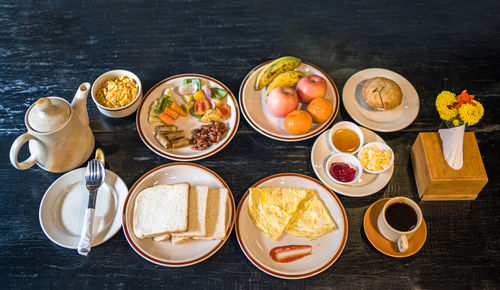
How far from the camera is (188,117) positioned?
2.12 meters

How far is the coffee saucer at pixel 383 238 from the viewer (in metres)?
1.66

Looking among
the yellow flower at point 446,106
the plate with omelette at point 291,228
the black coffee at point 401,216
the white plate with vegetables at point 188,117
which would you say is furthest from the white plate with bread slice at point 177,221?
the yellow flower at point 446,106

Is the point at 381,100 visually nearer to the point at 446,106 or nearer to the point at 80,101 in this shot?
the point at 446,106

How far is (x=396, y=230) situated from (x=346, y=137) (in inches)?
22.9

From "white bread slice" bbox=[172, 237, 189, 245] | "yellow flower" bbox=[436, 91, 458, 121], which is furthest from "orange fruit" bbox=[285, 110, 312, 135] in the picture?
"white bread slice" bbox=[172, 237, 189, 245]

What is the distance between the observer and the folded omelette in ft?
5.67

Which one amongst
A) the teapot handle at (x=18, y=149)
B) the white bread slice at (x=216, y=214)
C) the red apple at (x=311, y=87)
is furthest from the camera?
the red apple at (x=311, y=87)

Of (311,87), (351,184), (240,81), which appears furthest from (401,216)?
(240,81)

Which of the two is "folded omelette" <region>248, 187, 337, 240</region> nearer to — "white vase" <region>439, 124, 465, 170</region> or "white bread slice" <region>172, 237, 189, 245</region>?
"white bread slice" <region>172, 237, 189, 245</region>

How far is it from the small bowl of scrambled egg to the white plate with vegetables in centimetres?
72

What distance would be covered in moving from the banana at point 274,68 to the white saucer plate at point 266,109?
0.20ft

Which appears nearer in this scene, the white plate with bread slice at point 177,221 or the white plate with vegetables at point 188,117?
the white plate with bread slice at point 177,221

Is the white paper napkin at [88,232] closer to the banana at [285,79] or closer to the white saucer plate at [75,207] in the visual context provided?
the white saucer plate at [75,207]

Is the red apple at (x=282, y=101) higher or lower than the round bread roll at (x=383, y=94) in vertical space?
lower
